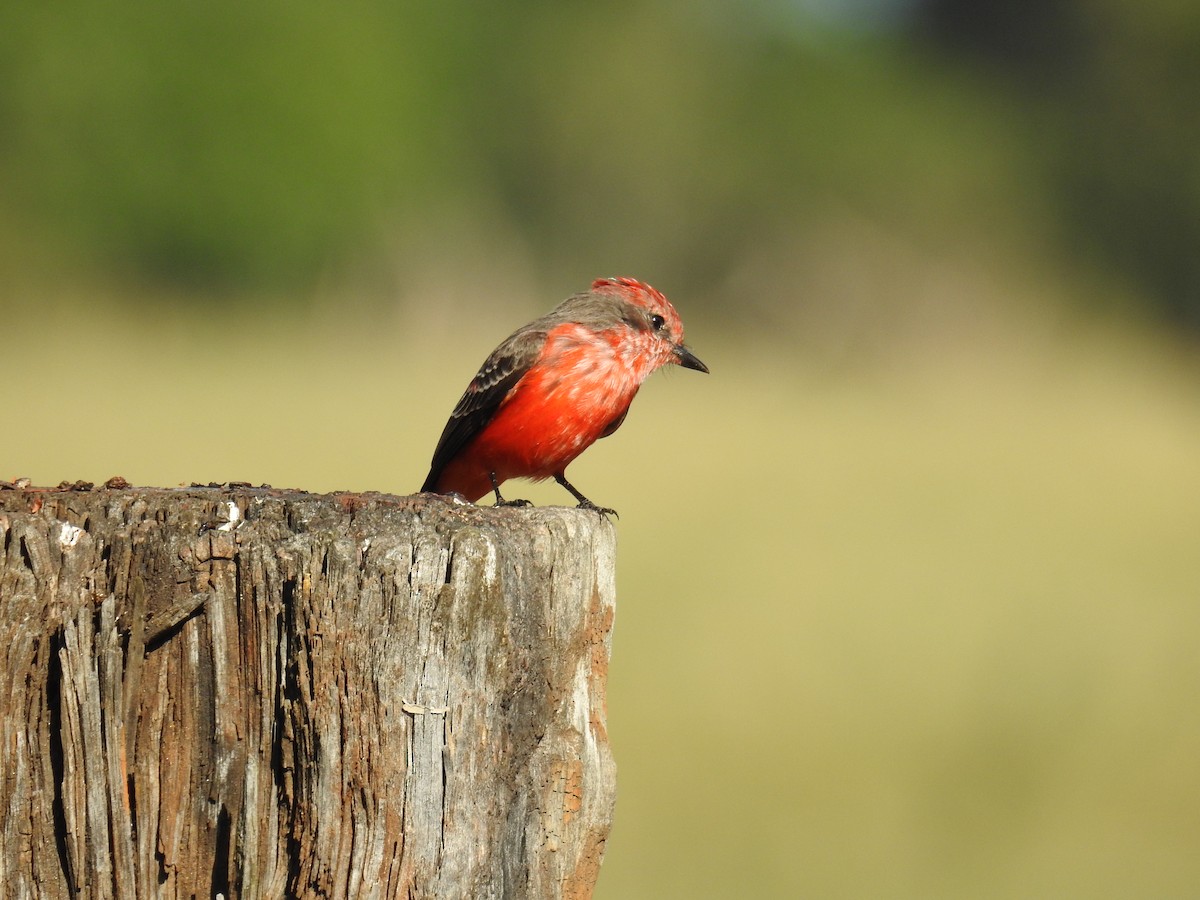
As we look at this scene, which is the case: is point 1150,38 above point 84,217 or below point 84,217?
above

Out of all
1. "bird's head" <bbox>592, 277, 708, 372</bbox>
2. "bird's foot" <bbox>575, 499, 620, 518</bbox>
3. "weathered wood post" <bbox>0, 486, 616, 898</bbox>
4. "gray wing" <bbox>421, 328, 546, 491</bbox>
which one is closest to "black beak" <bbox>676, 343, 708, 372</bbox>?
"bird's head" <bbox>592, 277, 708, 372</bbox>

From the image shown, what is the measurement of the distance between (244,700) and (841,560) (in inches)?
376

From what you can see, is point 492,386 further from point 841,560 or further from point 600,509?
point 841,560

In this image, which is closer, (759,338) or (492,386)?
(492,386)

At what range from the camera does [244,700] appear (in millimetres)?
2600

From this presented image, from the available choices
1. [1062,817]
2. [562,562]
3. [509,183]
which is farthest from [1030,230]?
[562,562]

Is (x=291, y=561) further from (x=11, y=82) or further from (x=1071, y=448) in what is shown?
(x=11, y=82)

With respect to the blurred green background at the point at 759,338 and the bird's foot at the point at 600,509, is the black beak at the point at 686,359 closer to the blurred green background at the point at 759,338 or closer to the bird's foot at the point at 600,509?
the bird's foot at the point at 600,509

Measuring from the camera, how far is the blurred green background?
8.52 meters

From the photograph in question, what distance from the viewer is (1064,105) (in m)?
29.3

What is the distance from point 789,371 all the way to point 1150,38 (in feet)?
48.4

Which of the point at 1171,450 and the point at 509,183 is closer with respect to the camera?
the point at 1171,450

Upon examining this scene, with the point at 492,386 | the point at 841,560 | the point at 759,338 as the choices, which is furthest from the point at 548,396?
the point at 759,338

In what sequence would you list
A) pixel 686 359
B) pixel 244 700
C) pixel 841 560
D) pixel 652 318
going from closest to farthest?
pixel 244 700 → pixel 652 318 → pixel 686 359 → pixel 841 560
